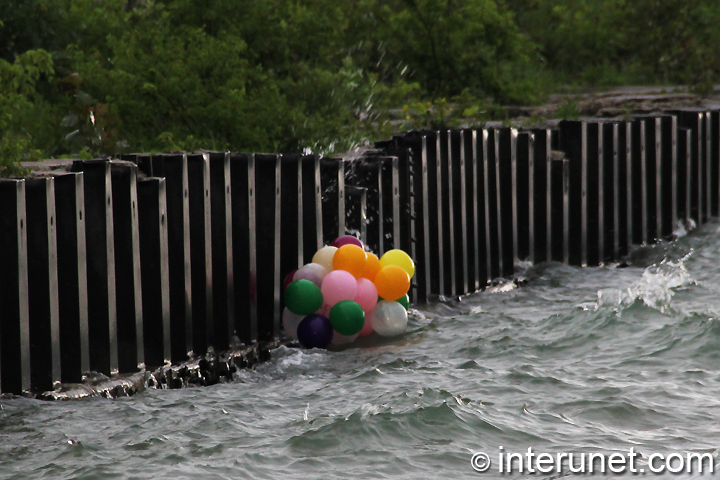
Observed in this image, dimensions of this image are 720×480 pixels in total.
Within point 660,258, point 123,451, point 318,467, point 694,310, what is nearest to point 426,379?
point 318,467

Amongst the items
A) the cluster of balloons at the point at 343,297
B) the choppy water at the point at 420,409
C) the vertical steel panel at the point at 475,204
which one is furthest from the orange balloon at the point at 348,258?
the vertical steel panel at the point at 475,204

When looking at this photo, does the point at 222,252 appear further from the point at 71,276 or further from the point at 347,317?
the point at 71,276

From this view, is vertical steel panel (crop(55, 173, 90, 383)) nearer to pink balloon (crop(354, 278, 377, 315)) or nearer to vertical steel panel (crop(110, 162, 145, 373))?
vertical steel panel (crop(110, 162, 145, 373))

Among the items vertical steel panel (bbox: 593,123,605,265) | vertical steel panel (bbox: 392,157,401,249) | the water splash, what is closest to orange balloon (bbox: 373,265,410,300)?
vertical steel panel (bbox: 392,157,401,249)

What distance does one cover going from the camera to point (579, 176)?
11312 millimetres

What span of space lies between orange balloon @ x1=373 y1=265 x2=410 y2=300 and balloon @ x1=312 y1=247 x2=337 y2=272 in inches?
17.4

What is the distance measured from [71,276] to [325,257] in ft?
7.87

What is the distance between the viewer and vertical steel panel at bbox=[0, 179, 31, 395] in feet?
18.3

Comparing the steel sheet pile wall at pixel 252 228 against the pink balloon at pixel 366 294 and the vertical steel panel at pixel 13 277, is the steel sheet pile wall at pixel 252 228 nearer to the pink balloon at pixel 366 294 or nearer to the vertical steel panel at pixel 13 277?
the vertical steel panel at pixel 13 277

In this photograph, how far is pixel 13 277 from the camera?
5.59 m

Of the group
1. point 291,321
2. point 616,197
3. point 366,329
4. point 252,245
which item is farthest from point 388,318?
point 616,197

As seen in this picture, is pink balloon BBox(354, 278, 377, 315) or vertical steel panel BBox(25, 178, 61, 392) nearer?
vertical steel panel BBox(25, 178, 61, 392)

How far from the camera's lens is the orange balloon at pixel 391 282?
7875 millimetres

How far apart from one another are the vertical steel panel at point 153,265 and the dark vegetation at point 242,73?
169cm
